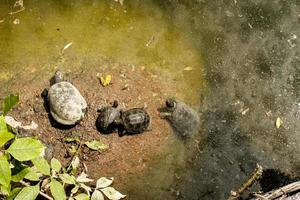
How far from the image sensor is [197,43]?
6.07 m

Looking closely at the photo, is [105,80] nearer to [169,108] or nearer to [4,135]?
[169,108]

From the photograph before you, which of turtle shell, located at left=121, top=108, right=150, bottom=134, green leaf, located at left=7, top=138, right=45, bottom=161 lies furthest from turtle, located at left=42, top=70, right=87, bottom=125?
green leaf, located at left=7, top=138, right=45, bottom=161

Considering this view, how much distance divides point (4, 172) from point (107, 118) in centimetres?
252

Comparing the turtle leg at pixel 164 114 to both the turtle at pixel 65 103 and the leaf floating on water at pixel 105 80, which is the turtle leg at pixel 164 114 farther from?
the turtle at pixel 65 103

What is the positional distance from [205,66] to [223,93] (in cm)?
43

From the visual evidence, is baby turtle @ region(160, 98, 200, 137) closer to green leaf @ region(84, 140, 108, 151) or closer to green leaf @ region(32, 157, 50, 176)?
green leaf @ region(84, 140, 108, 151)

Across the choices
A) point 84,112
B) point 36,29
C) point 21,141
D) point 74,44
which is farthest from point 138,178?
point 21,141

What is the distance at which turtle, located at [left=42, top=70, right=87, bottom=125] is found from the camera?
523cm

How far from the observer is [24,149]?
2945mm

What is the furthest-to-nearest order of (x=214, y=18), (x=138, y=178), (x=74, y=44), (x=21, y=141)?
1. (x=214, y=18)
2. (x=74, y=44)
3. (x=138, y=178)
4. (x=21, y=141)

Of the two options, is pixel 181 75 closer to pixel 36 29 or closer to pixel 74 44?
pixel 74 44

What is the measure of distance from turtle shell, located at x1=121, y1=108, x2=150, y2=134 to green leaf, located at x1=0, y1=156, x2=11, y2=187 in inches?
101

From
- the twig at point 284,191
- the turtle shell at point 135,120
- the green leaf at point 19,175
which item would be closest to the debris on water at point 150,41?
the turtle shell at point 135,120

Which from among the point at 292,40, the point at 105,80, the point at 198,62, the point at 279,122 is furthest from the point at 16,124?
the point at 292,40
